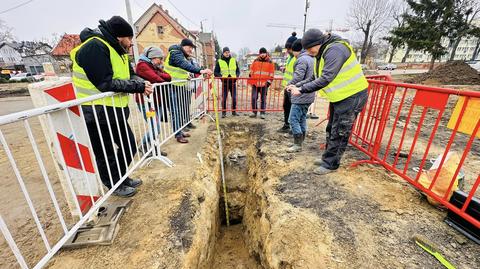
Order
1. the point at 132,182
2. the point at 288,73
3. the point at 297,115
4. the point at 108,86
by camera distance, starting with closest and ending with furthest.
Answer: the point at 108,86, the point at 132,182, the point at 297,115, the point at 288,73

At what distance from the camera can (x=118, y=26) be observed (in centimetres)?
237

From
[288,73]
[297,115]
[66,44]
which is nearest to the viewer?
[297,115]

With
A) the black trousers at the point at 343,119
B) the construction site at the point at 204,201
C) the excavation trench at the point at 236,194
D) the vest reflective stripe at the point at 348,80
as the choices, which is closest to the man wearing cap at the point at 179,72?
the construction site at the point at 204,201

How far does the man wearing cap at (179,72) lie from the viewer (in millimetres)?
4387

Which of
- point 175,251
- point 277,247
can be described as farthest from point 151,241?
point 277,247

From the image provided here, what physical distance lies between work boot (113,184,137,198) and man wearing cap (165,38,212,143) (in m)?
1.78

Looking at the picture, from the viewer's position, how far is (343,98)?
297 cm

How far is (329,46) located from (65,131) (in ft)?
9.76

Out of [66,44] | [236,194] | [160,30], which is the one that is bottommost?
[236,194]

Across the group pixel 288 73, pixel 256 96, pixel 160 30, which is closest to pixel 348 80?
pixel 288 73

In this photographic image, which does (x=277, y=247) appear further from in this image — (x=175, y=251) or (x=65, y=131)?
(x=65, y=131)

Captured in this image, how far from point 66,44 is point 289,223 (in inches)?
1618

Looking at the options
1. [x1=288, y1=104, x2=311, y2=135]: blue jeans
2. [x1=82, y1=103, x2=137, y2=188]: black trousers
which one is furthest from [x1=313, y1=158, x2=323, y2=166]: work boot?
[x1=82, y1=103, x2=137, y2=188]: black trousers

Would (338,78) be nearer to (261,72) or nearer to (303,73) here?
(303,73)
